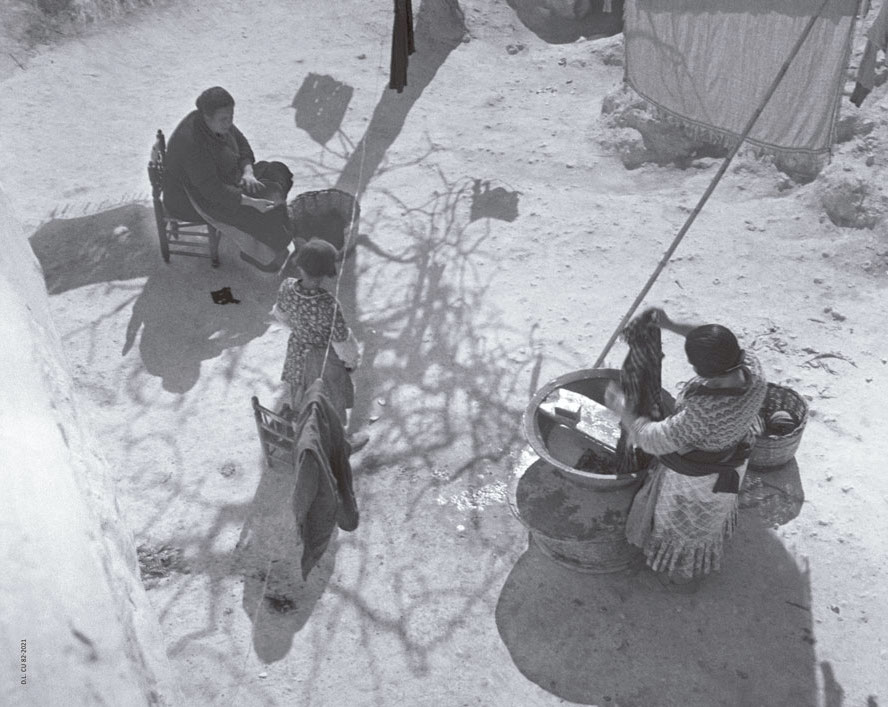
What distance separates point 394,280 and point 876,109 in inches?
186

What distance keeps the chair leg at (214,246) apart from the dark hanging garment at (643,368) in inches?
151

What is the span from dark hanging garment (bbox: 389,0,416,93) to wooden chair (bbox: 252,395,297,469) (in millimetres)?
3891

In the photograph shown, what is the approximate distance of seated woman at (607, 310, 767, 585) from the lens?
148 inches

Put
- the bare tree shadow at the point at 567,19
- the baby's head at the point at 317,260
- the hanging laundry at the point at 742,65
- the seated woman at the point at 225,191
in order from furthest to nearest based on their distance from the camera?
the bare tree shadow at the point at 567,19 < the seated woman at the point at 225,191 < the hanging laundry at the point at 742,65 < the baby's head at the point at 317,260

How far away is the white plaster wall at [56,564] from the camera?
0.83 metres

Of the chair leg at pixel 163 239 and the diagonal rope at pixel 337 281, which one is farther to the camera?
the chair leg at pixel 163 239

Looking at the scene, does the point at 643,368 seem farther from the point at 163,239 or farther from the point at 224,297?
the point at 163,239

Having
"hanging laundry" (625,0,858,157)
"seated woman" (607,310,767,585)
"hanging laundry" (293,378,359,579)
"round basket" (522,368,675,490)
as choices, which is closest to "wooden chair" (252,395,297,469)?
"hanging laundry" (293,378,359,579)

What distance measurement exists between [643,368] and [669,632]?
4.57 feet

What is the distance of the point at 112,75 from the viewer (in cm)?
969

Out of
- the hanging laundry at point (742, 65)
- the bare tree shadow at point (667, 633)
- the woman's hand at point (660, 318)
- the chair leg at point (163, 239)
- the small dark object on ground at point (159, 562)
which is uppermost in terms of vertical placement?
the hanging laundry at point (742, 65)

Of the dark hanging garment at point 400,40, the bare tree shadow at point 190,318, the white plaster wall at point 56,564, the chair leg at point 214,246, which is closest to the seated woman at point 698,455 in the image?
the white plaster wall at point 56,564

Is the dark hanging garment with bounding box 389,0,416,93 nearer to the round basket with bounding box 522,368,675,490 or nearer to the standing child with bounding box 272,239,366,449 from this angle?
the standing child with bounding box 272,239,366,449

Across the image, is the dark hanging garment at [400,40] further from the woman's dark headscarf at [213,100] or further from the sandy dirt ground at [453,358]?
the woman's dark headscarf at [213,100]
